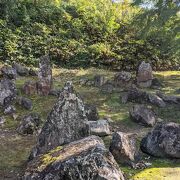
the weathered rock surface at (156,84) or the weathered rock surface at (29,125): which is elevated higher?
the weathered rock surface at (156,84)

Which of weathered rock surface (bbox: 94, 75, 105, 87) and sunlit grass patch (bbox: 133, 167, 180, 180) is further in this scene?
weathered rock surface (bbox: 94, 75, 105, 87)

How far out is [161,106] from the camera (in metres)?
14.9

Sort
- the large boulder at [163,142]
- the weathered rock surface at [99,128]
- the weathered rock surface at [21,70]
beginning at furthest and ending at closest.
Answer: the weathered rock surface at [21,70] < the weathered rock surface at [99,128] < the large boulder at [163,142]

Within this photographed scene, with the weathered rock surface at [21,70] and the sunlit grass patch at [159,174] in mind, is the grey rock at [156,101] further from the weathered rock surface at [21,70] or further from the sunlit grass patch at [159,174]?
the weathered rock surface at [21,70]

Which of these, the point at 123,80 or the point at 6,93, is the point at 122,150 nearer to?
the point at 6,93

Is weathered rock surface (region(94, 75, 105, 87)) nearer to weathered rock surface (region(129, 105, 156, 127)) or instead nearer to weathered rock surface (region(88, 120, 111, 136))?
weathered rock surface (region(129, 105, 156, 127))

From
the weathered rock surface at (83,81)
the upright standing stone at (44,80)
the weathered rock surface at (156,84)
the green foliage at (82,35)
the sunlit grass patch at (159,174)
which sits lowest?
the sunlit grass patch at (159,174)

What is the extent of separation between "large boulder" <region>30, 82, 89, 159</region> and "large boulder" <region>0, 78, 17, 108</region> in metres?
4.65

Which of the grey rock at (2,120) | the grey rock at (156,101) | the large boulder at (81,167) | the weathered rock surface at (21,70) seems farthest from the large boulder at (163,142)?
the weathered rock surface at (21,70)

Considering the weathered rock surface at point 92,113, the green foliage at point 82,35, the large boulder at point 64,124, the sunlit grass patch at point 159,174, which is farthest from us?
→ the green foliage at point 82,35

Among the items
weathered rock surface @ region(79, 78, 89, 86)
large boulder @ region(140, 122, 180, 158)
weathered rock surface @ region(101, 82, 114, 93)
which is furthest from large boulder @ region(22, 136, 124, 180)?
weathered rock surface @ region(79, 78, 89, 86)

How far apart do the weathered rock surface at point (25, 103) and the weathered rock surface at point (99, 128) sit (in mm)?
3131

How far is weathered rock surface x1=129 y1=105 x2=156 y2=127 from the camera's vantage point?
12.9 meters

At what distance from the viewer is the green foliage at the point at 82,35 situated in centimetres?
2123
